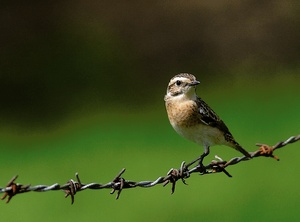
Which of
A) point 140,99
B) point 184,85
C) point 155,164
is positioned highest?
point 140,99

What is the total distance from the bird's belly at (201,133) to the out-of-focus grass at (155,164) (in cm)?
356

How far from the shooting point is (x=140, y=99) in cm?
1920

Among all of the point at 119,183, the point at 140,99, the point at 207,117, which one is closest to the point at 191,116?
the point at 207,117

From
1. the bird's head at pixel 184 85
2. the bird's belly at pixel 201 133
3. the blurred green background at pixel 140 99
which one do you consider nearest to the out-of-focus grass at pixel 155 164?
the blurred green background at pixel 140 99

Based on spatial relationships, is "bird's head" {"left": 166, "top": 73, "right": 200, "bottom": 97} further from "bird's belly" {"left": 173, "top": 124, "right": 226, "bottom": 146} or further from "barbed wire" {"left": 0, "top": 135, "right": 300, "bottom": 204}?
"barbed wire" {"left": 0, "top": 135, "right": 300, "bottom": 204}

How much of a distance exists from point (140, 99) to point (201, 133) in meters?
10.3

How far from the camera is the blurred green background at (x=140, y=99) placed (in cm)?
1352

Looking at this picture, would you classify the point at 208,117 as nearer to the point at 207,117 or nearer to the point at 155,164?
the point at 207,117

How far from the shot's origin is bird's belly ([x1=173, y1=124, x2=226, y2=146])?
895 cm

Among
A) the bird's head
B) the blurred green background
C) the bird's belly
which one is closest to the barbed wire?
the bird's belly

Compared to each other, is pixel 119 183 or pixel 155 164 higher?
pixel 155 164

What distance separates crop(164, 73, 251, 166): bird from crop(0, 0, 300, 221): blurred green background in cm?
360

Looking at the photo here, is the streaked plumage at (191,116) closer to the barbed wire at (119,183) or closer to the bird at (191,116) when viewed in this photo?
the bird at (191,116)

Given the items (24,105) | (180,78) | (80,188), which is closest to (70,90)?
(24,105)
